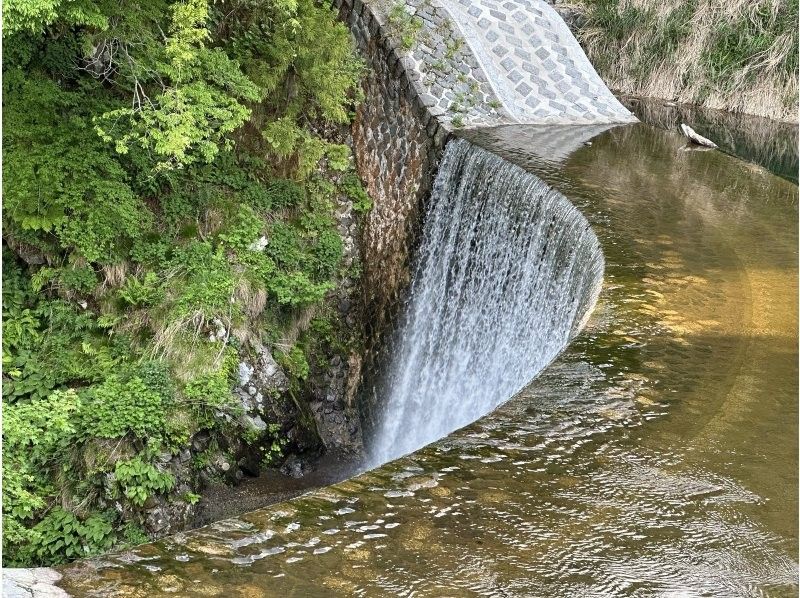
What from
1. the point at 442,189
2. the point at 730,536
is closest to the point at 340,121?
the point at 442,189

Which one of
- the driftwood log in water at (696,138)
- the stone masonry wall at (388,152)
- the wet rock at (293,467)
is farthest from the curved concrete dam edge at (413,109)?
the wet rock at (293,467)

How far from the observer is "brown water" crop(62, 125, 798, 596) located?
2.83 meters

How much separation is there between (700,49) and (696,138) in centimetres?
249

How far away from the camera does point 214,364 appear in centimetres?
765

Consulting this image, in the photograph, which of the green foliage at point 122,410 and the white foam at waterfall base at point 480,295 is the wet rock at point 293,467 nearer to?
the white foam at waterfall base at point 480,295

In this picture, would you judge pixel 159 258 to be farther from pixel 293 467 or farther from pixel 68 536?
pixel 68 536

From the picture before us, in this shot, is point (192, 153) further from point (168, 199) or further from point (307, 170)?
point (307, 170)

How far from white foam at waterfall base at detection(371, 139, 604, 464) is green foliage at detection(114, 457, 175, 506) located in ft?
7.43

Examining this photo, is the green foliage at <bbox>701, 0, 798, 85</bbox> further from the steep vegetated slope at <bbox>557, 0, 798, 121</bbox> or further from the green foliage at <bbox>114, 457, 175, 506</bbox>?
the green foliage at <bbox>114, 457, 175, 506</bbox>

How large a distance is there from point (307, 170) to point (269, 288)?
1.35 meters

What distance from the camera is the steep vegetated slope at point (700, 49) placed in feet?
34.3

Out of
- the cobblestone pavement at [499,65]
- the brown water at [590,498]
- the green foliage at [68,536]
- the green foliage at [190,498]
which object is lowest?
the green foliage at [68,536]

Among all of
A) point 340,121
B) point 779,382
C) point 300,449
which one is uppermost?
point 340,121

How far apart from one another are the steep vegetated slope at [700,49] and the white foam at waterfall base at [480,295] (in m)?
4.01
